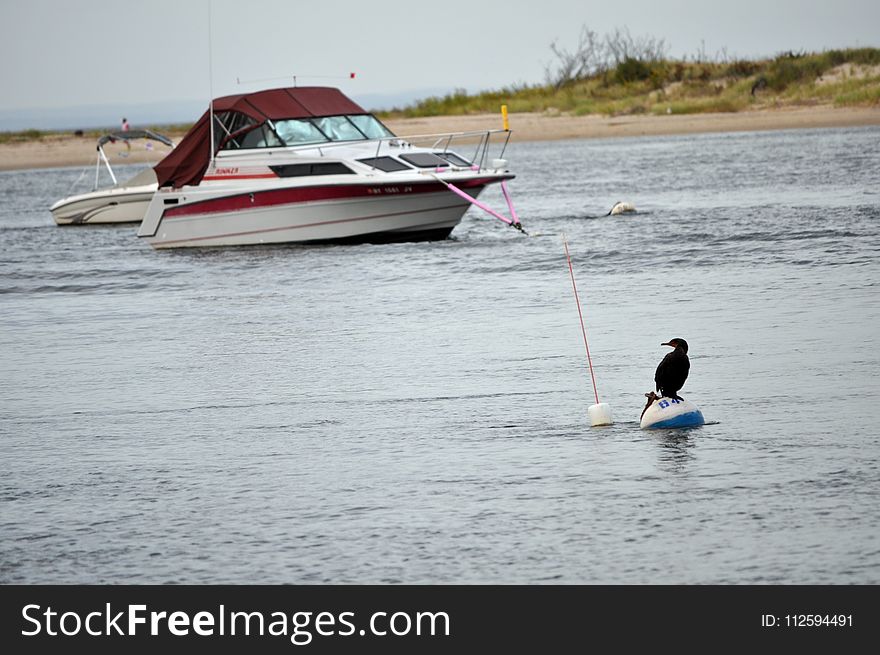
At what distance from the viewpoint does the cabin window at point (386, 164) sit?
73.4 ft

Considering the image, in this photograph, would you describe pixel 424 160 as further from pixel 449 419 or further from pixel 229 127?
pixel 449 419

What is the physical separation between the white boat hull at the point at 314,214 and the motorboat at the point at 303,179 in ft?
0.05

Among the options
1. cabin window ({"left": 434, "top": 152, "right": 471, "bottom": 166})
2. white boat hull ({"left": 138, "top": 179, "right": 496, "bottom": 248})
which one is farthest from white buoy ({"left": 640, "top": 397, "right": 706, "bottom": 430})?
cabin window ({"left": 434, "top": 152, "right": 471, "bottom": 166})

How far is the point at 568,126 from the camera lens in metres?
57.8

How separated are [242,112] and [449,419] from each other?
47.1ft

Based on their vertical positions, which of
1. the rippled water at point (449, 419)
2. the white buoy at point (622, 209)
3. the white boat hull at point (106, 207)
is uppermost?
the white boat hull at point (106, 207)

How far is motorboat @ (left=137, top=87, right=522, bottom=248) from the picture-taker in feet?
73.1

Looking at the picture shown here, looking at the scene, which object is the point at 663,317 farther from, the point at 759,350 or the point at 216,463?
the point at 216,463

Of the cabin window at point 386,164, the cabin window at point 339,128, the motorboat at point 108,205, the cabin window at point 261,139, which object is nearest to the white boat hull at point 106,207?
the motorboat at point 108,205

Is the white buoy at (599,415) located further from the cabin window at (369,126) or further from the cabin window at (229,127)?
the cabin window at (369,126)

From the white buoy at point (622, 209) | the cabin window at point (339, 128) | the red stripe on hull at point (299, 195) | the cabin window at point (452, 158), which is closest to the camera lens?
the red stripe on hull at point (299, 195)

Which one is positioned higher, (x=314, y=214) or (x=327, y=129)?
(x=327, y=129)

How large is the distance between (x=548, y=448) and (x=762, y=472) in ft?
4.71

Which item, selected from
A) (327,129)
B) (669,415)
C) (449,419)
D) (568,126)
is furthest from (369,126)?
(568,126)
